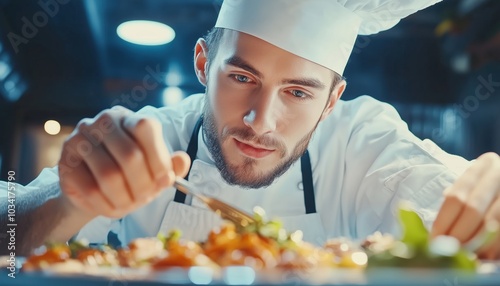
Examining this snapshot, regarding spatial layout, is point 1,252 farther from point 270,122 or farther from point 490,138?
point 490,138

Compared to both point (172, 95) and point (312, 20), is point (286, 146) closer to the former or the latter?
point (312, 20)

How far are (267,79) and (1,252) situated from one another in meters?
0.55

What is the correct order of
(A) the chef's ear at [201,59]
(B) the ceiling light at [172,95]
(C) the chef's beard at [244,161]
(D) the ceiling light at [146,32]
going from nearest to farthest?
1. (C) the chef's beard at [244,161]
2. (A) the chef's ear at [201,59]
3. (D) the ceiling light at [146,32]
4. (B) the ceiling light at [172,95]

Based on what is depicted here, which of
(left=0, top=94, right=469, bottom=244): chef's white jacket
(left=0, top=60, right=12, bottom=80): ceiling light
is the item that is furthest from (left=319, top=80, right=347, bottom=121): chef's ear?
(left=0, top=60, right=12, bottom=80): ceiling light

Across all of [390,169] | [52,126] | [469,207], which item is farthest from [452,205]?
[52,126]

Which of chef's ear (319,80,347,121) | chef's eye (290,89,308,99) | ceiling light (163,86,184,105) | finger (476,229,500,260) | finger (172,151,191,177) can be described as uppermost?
ceiling light (163,86,184,105)

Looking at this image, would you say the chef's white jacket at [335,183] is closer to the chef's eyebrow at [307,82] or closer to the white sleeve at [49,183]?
the white sleeve at [49,183]

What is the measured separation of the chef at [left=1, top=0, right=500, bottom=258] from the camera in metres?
1.04

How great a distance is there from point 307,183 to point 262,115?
322mm

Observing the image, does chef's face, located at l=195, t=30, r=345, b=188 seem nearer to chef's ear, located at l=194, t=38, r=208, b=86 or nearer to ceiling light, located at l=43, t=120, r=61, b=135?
chef's ear, located at l=194, t=38, r=208, b=86

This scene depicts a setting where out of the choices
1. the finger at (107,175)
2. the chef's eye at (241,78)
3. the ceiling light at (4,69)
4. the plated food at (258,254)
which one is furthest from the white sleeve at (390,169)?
the ceiling light at (4,69)

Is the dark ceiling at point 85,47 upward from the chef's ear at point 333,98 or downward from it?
upward

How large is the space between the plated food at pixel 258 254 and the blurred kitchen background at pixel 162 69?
3.36ft

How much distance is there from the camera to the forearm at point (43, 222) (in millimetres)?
839
